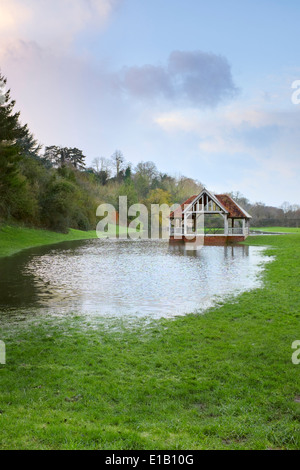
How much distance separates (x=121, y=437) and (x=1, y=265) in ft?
55.1

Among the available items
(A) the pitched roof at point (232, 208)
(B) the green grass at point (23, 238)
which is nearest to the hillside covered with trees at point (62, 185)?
(B) the green grass at point (23, 238)

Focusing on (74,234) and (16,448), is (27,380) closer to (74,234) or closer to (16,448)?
(16,448)

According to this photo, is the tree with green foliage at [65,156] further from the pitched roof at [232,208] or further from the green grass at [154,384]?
the green grass at [154,384]

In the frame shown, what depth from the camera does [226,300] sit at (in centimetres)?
1030

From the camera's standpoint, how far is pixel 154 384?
16.7 ft

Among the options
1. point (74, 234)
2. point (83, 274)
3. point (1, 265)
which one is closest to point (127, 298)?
point (83, 274)

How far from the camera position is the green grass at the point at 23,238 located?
88.9 feet

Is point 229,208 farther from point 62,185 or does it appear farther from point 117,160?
point 117,160

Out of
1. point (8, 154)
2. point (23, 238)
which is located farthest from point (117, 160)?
point (8, 154)

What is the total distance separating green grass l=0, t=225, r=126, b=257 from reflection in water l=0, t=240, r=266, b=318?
7.90m

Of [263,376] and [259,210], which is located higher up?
[259,210]

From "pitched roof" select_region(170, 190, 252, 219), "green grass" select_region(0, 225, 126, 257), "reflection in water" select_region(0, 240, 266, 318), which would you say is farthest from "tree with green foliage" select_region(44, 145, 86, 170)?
"reflection in water" select_region(0, 240, 266, 318)

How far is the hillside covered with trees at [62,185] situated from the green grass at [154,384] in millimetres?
23155

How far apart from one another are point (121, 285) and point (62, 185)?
32995 mm
